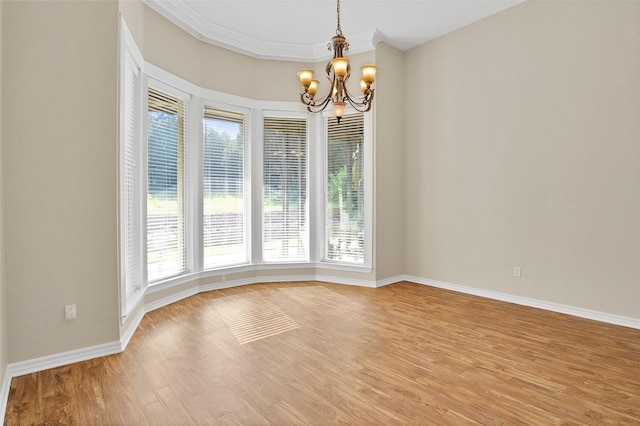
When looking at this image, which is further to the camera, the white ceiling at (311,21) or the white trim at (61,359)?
the white ceiling at (311,21)

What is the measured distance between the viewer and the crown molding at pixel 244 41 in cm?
395

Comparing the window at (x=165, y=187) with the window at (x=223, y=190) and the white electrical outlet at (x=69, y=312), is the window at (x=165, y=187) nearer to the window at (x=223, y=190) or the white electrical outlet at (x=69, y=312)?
the window at (x=223, y=190)

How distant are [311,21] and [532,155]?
318 centimetres

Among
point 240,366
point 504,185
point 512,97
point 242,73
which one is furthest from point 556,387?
point 242,73

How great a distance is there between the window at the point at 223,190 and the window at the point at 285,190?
14.2 inches

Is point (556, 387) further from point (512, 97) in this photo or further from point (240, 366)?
point (512, 97)

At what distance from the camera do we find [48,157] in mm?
2527

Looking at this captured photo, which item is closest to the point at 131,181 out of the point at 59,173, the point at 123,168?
the point at 123,168

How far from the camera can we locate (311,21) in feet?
14.4

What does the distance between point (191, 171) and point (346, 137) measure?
2252mm

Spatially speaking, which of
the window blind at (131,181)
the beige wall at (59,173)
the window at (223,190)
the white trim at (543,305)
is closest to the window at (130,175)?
the window blind at (131,181)

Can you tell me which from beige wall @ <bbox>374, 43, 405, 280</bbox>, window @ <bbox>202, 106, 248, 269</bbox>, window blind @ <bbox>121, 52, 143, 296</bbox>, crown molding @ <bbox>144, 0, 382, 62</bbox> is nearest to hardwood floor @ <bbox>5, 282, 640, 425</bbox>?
window blind @ <bbox>121, 52, 143, 296</bbox>

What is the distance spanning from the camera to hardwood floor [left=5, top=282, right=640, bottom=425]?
2029 mm

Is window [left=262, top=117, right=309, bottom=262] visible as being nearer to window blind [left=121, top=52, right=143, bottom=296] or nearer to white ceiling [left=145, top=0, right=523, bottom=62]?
white ceiling [left=145, top=0, right=523, bottom=62]
